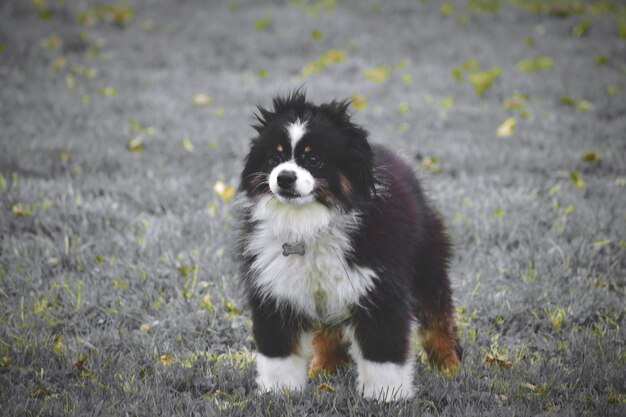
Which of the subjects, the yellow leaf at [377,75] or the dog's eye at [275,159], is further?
the yellow leaf at [377,75]

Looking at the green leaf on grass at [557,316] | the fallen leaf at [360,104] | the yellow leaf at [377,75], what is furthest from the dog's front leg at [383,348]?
the yellow leaf at [377,75]

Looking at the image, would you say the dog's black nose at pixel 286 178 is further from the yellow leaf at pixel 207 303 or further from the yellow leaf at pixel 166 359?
the yellow leaf at pixel 207 303

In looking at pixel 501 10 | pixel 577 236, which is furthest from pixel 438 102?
pixel 501 10

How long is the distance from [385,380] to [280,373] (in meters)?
0.48

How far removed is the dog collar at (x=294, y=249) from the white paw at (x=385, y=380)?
58 cm

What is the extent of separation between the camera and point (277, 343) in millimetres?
2732

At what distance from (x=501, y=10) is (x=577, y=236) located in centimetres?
740

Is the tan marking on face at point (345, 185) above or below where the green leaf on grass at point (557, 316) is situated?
above

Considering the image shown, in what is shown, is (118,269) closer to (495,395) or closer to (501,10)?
(495,395)

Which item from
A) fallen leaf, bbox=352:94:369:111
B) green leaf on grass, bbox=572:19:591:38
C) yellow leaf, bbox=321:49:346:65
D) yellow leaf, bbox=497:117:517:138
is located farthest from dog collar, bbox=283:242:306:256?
green leaf on grass, bbox=572:19:591:38

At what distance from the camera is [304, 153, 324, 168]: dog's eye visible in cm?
253

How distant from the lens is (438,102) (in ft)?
24.2

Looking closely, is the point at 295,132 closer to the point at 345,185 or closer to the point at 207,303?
the point at 345,185

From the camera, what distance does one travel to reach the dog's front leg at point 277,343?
272 cm
